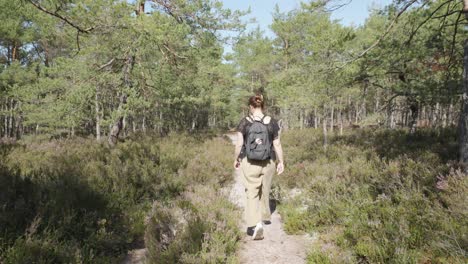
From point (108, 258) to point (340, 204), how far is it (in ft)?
12.8

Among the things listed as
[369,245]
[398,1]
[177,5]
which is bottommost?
[369,245]

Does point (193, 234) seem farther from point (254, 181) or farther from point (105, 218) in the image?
point (105, 218)

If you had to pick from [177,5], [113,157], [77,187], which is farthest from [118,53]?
[77,187]

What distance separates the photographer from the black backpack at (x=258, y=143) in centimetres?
461

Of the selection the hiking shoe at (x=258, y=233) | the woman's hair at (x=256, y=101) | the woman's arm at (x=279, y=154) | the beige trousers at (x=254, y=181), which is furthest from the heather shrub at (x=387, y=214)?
the woman's hair at (x=256, y=101)

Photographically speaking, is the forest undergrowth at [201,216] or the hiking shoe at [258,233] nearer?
the forest undergrowth at [201,216]

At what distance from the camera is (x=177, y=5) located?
36.7 feet

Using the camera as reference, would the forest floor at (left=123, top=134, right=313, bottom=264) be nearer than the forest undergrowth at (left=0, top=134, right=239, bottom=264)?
No

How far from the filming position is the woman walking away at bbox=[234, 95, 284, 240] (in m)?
4.64

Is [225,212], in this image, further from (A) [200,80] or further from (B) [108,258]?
(A) [200,80]

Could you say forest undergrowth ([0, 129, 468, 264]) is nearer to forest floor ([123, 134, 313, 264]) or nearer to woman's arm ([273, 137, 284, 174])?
forest floor ([123, 134, 313, 264])

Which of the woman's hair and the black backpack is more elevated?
the woman's hair

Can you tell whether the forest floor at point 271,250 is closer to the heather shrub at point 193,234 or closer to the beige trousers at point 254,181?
the heather shrub at point 193,234

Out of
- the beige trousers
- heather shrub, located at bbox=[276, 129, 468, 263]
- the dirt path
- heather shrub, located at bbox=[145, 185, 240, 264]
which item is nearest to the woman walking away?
the beige trousers
